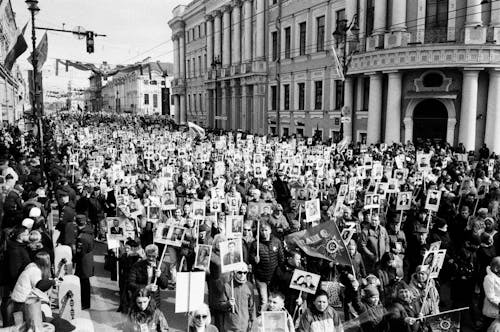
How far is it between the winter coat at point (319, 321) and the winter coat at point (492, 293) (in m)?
2.07

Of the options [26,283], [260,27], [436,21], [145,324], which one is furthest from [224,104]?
[145,324]

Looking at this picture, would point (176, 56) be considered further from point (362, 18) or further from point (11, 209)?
point (11, 209)

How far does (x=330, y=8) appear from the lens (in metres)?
32.6

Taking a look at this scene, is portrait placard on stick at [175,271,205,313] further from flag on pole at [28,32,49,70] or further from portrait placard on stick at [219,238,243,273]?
flag on pole at [28,32,49,70]

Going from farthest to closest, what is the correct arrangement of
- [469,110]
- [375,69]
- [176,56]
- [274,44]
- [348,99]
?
[176,56] < [274,44] < [348,99] < [375,69] < [469,110]

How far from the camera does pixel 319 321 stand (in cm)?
560

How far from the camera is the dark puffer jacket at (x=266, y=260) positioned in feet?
25.1

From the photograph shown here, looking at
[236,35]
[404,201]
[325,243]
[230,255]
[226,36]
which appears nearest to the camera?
[230,255]

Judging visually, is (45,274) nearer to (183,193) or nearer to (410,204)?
(183,193)

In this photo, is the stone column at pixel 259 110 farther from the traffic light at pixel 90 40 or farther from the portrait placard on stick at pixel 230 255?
the portrait placard on stick at pixel 230 255

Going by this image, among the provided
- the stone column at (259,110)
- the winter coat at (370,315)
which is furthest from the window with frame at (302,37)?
the winter coat at (370,315)

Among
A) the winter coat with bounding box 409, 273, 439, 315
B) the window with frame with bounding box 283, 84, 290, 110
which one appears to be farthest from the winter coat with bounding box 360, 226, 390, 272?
the window with frame with bounding box 283, 84, 290, 110

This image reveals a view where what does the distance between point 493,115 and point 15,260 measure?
73.9 feet

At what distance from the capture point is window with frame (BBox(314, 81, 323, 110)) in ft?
113
